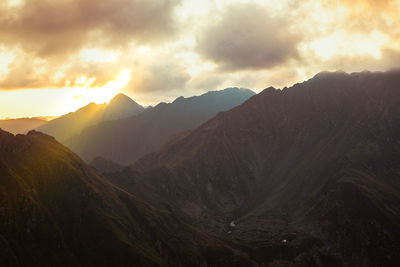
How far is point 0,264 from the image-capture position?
651 feet
